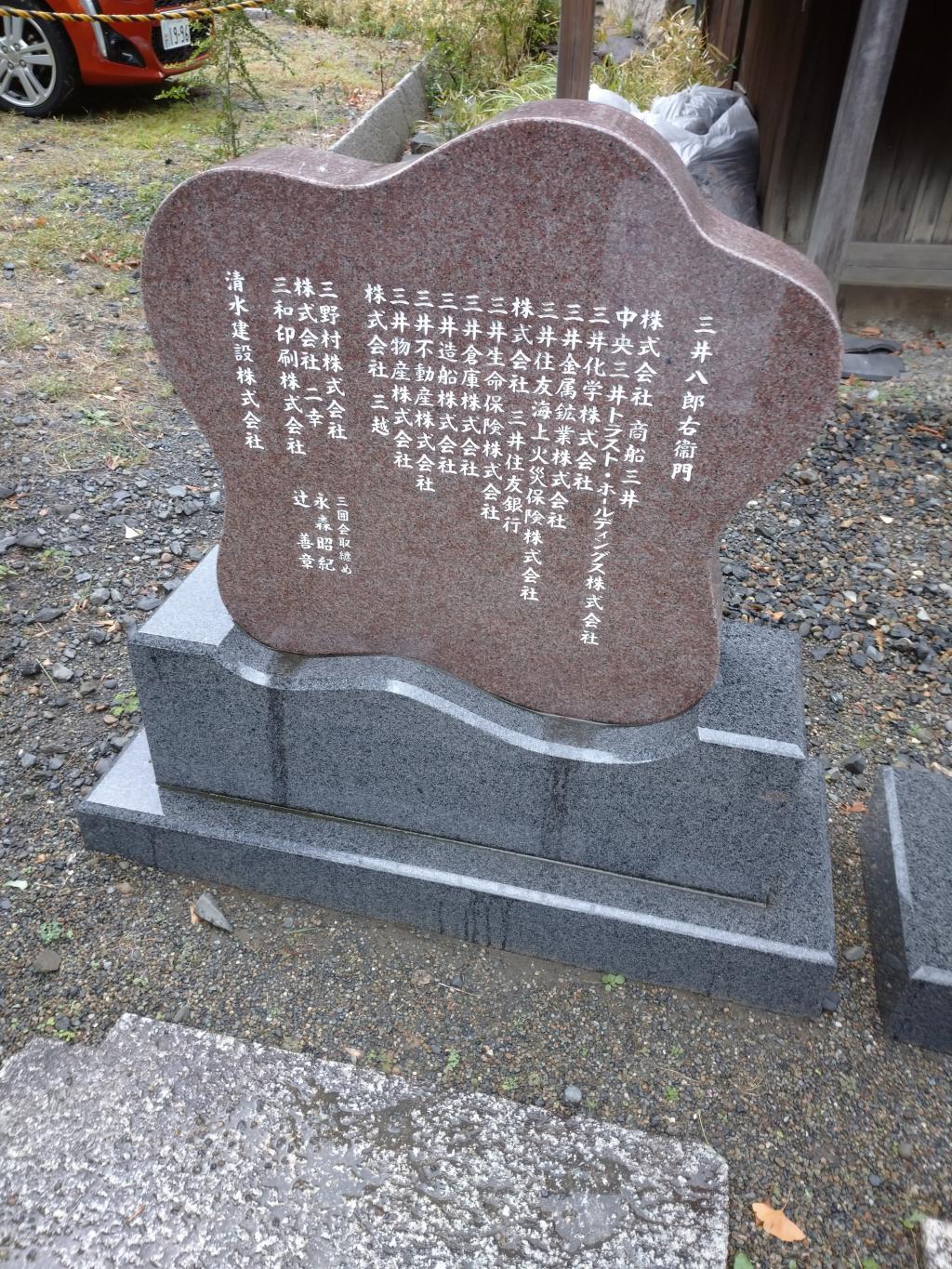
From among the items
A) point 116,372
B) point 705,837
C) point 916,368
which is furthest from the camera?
point 916,368

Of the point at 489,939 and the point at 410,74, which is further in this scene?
the point at 410,74

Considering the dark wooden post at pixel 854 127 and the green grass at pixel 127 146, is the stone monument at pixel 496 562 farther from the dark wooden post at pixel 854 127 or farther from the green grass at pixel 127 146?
the green grass at pixel 127 146

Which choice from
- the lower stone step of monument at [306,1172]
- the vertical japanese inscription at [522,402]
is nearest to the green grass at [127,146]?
the vertical japanese inscription at [522,402]

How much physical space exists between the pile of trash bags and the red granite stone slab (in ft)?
17.2

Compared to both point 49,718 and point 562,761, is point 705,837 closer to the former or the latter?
point 562,761

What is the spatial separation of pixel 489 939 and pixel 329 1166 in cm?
79

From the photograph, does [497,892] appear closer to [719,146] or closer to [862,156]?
[862,156]

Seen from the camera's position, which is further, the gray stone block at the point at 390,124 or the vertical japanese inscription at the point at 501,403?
the gray stone block at the point at 390,124

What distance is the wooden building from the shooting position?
216 inches

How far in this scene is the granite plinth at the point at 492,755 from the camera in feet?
8.38

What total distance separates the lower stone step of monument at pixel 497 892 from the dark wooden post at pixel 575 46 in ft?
14.5

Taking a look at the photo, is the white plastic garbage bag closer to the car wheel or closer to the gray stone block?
the gray stone block

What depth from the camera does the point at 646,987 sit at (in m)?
2.79

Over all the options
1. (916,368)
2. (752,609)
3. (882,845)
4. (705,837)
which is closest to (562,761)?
(705,837)
